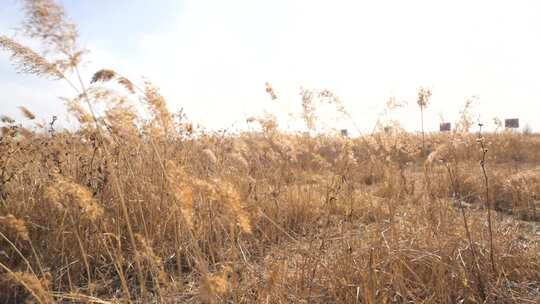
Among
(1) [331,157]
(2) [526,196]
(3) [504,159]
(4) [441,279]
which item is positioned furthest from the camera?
(1) [331,157]

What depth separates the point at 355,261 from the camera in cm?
182

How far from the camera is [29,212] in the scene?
237 centimetres

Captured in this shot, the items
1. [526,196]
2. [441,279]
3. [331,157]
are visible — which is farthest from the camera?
[331,157]

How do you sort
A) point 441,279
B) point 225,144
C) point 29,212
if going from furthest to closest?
point 225,144 → point 29,212 → point 441,279

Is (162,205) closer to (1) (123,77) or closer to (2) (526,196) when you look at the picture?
(1) (123,77)

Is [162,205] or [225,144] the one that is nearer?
[162,205]

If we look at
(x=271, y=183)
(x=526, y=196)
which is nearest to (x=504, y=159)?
(x=526, y=196)

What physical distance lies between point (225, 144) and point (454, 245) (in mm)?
2639

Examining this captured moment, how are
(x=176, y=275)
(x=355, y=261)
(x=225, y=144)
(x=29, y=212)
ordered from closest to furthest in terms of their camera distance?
1. (x=355, y=261)
2. (x=176, y=275)
3. (x=29, y=212)
4. (x=225, y=144)

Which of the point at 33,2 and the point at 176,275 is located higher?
the point at 33,2

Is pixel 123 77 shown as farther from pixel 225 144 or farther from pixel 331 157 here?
pixel 331 157

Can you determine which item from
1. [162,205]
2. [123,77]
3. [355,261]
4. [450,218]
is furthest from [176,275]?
[450,218]

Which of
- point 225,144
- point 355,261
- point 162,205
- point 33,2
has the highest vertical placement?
point 33,2

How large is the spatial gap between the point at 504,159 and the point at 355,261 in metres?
6.66
